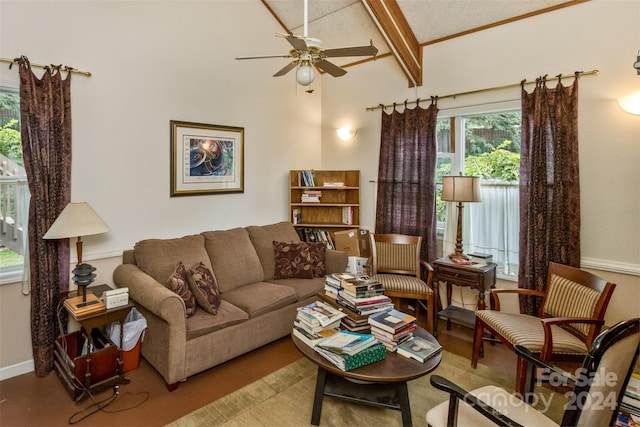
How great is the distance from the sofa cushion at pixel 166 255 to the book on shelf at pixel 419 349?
194 centimetres

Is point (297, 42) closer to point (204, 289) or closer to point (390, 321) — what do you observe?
point (390, 321)

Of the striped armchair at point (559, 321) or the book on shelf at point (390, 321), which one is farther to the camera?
the striped armchair at point (559, 321)

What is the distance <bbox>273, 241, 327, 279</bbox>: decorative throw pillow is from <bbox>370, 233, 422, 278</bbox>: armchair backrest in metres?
0.60

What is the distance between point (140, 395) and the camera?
8.07 feet

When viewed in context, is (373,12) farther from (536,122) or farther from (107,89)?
(107,89)

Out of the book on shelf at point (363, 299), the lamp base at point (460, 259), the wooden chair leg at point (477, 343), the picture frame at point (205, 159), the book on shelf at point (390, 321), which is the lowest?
the wooden chair leg at point (477, 343)

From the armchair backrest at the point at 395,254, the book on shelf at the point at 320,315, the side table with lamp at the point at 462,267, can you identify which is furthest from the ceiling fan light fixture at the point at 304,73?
the armchair backrest at the point at 395,254

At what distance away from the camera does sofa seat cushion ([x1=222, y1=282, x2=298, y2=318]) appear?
2988 mm

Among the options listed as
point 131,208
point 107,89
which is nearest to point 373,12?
point 107,89

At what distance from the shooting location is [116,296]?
2551mm

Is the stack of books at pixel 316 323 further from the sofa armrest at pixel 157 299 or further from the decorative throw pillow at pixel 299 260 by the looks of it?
the decorative throw pillow at pixel 299 260

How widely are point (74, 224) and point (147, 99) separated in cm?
139

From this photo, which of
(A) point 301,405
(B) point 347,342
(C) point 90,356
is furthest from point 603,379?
(C) point 90,356

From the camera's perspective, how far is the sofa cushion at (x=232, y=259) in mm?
3393
